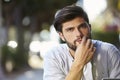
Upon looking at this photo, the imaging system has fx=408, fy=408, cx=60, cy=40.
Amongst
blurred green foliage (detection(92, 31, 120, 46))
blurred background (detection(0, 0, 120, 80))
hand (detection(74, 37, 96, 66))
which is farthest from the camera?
blurred background (detection(0, 0, 120, 80))

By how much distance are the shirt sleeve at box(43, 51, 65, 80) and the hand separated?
12 cm

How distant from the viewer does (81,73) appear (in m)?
1.55

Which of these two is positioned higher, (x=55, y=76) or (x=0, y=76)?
(x=55, y=76)

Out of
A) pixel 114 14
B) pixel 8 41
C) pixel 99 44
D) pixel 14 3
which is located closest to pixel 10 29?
pixel 8 41

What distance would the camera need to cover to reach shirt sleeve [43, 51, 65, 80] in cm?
161

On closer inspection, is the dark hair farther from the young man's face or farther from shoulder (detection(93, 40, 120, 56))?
shoulder (detection(93, 40, 120, 56))

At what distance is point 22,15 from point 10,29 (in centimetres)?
24

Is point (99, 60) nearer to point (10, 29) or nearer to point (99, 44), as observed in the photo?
point (99, 44)

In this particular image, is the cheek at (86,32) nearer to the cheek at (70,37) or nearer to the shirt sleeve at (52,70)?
the cheek at (70,37)

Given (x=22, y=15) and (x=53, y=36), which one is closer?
(x=53, y=36)

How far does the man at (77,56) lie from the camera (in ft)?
5.06

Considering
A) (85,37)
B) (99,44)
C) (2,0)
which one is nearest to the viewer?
(85,37)

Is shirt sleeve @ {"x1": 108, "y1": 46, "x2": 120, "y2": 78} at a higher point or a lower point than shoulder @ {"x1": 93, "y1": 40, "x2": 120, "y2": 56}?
lower

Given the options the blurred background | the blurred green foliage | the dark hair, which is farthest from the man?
the blurred background
